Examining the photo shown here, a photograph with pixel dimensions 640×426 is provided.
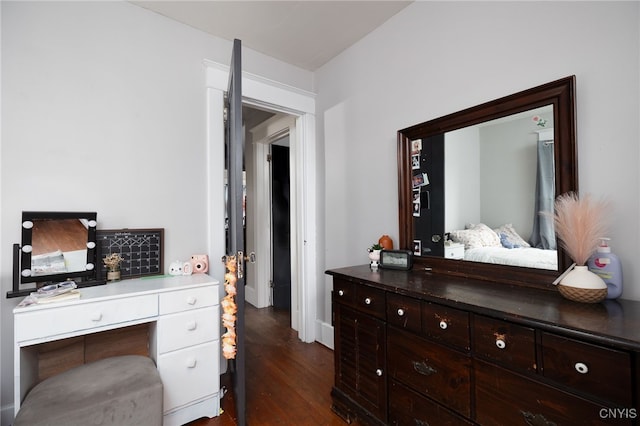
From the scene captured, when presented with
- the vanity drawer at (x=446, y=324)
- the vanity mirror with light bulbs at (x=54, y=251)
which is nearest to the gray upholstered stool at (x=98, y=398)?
the vanity mirror with light bulbs at (x=54, y=251)

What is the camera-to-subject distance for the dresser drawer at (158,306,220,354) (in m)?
1.63

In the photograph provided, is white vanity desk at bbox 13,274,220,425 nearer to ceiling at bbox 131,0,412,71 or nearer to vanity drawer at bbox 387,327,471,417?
vanity drawer at bbox 387,327,471,417

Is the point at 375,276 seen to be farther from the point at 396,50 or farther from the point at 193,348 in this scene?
the point at 396,50

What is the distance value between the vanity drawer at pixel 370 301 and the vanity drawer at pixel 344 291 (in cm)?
4

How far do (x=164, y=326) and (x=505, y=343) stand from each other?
1.71m

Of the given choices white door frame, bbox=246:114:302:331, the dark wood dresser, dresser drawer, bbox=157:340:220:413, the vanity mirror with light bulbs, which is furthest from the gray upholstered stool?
white door frame, bbox=246:114:302:331

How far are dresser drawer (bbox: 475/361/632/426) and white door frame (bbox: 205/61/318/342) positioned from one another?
1871mm

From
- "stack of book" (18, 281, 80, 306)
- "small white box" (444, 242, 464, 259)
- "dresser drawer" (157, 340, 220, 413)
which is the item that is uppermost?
"small white box" (444, 242, 464, 259)

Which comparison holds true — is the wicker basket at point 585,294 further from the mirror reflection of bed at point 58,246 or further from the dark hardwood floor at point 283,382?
the mirror reflection of bed at point 58,246

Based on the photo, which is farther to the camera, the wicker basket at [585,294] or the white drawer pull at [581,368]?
the wicker basket at [585,294]

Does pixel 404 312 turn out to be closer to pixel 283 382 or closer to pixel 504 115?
pixel 504 115

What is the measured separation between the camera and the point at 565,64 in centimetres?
134

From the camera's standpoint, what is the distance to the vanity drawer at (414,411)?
1228 mm

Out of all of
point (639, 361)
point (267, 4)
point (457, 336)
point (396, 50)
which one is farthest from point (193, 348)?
point (396, 50)
